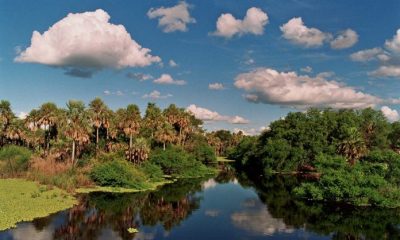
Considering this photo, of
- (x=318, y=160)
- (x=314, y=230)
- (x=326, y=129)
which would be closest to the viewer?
(x=314, y=230)

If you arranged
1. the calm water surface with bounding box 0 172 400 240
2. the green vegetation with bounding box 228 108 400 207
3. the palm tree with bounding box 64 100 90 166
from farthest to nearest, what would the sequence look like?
the palm tree with bounding box 64 100 90 166
the green vegetation with bounding box 228 108 400 207
the calm water surface with bounding box 0 172 400 240

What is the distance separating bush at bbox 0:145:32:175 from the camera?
A: 68.6m

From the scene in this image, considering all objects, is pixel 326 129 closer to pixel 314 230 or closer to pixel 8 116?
pixel 314 230

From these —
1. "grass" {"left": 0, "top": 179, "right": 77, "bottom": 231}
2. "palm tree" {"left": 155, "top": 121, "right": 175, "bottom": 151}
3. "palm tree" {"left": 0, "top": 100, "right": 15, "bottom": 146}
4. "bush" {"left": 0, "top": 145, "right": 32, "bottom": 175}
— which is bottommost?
"grass" {"left": 0, "top": 179, "right": 77, "bottom": 231}

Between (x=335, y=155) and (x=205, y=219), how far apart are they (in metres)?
47.4

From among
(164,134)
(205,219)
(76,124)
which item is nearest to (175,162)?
(164,134)

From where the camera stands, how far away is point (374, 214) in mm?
Answer: 51031

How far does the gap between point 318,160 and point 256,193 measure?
12986 millimetres

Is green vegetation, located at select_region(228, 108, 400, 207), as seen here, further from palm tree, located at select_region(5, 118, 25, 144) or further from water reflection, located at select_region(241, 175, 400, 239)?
palm tree, located at select_region(5, 118, 25, 144)

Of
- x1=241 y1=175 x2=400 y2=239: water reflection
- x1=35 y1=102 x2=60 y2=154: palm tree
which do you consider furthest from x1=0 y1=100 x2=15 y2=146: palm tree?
x1=241 y1=175 x2=400 y2=239: water reflection

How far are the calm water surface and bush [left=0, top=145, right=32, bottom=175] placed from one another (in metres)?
18.7

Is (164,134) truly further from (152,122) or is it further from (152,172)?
(152,172)

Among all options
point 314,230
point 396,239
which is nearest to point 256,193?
point 314,230

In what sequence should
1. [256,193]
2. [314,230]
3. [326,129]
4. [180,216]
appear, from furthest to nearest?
[326,129] → [256,193] → [180,216] → [314,230]
